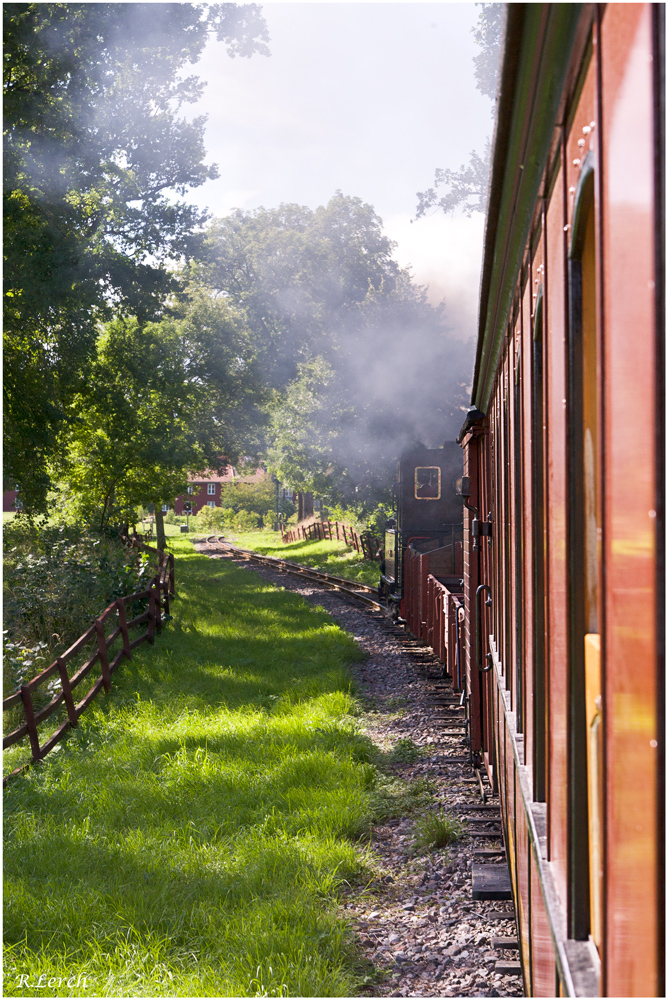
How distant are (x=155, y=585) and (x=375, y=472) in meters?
13.6

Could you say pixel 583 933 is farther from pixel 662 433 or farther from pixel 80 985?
pixel 80 985

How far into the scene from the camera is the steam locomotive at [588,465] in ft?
2.73

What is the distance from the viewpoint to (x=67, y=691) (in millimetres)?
7527

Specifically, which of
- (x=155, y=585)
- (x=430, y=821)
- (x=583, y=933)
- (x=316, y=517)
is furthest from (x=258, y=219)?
(x=583, y=933)

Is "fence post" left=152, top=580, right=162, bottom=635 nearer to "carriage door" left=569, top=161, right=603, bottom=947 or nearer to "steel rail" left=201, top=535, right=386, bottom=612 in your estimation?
"steel rail" left=201, top=535, right=386, bottom=612

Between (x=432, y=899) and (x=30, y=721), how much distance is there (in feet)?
13.9

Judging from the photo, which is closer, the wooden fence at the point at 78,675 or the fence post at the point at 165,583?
the wooden fence at the point at 78,675

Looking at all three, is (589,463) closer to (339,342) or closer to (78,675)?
(78,675)

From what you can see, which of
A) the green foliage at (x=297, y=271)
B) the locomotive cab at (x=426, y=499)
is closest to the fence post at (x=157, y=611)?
the locomotive cab at (x=426, y=499)

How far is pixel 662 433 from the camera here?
798 millimetres

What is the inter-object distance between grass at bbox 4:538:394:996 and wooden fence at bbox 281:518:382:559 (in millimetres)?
17756

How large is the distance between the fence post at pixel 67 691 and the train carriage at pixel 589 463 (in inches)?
230

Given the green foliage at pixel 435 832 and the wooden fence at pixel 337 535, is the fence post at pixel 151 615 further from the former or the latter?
the wooden fence at pixel 337 535

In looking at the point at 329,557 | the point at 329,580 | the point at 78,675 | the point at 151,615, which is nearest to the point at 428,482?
the point at 151,615
